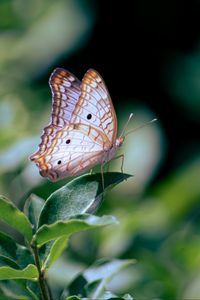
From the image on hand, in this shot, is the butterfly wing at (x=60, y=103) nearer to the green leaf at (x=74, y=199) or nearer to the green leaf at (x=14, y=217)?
the green leaf at (x=74, y=199)

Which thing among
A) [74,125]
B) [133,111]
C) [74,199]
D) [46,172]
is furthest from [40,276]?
[133,111]

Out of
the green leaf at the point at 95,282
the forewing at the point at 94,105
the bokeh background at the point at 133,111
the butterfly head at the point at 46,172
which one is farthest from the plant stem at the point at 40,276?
the bokeh background at the point at 133,111

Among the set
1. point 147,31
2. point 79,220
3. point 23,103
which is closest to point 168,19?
point 147,31

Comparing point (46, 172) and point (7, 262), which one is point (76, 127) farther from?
point (7, 262)

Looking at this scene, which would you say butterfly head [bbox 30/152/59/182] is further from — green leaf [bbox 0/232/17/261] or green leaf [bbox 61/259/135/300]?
green leaf [bbox 0/232/17/261]

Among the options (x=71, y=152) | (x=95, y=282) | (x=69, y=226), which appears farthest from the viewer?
(x=71, y=152)

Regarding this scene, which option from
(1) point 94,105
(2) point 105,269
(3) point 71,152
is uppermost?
(1) point 94,105

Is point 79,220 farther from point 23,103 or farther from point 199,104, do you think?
point 199,104

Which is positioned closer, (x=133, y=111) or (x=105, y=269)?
(x=105, y=269)
